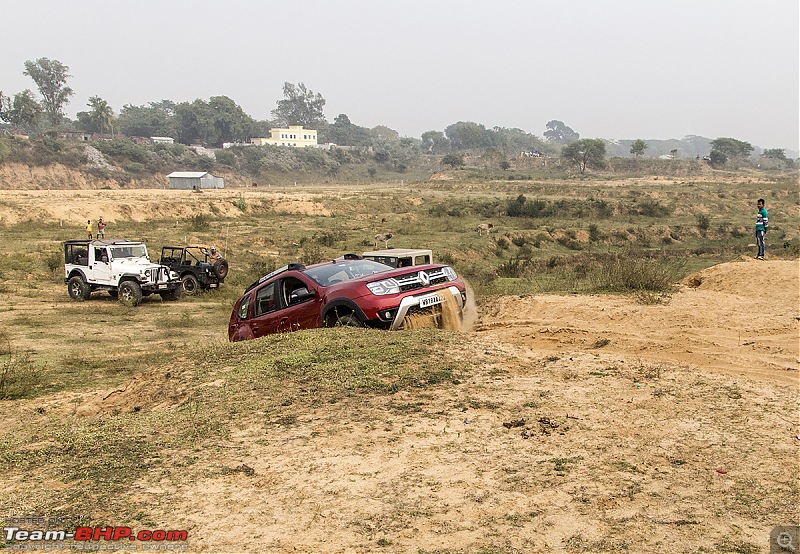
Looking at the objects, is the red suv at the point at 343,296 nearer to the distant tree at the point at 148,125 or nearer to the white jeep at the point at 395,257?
the white jeep at the point at 395,257

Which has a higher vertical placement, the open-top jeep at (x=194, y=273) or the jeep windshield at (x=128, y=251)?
the jeep windshield at (x=128, y=251)

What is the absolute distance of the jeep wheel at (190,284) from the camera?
21.0 metres

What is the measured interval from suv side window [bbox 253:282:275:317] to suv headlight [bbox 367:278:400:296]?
6.58ft

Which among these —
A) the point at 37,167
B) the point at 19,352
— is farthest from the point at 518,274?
the point at 37,167

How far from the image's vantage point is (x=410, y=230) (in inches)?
1502

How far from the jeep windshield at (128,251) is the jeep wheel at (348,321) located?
13173 mm

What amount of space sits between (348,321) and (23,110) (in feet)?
417

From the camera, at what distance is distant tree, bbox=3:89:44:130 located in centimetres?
11675

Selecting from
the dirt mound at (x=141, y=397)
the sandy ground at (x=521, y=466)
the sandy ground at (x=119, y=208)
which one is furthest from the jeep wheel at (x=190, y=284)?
the sandy ground at (x=119, y=208)

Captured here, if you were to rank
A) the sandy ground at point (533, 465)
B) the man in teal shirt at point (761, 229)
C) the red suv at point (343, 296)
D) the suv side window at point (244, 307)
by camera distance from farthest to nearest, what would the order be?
the man in teal shirt at point (761, 229)
the suv side window at point (244, 307)
the red suv at point (343, 296)
the sandy ground at point (533, 465)

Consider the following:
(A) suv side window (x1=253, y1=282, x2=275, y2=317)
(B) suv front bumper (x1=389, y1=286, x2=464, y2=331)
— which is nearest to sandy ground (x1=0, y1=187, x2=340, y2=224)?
(A) suv side window (x1=253, y1=282, x2=275, y2=317)

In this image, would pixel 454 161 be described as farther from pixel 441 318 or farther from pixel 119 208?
pixel 441 318

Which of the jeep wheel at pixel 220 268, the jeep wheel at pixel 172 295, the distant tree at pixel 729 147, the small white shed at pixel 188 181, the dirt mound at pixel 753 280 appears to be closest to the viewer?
the dirt mound at pixel 753 280

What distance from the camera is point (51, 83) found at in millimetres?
133250
